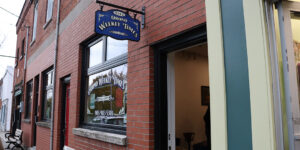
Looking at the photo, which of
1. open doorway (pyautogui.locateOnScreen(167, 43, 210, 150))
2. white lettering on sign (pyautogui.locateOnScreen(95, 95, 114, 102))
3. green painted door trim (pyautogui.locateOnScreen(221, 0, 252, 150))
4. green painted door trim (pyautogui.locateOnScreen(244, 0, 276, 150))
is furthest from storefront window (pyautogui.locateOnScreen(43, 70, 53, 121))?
green painted door trim (pyautogui.locateOnScreen(244, 0, 276, 150))

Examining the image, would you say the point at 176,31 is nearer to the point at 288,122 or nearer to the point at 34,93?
the point at 288,122

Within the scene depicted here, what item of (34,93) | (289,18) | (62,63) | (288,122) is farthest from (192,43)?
(34,93)

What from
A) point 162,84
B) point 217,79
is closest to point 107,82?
point 162,84

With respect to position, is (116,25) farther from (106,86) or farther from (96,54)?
(96,54)

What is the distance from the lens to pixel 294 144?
1.75 metres

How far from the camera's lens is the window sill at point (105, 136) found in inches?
147

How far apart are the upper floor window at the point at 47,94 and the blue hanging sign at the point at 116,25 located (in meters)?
6.03

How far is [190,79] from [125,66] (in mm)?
2384

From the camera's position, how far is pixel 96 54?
5.48 metres

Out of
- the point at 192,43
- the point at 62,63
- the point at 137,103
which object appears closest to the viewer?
the point at 192,43

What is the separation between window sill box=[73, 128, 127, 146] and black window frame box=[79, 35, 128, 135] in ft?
0.49

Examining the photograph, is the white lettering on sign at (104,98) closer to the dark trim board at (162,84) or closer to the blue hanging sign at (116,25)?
the dark trim board at (162,84)

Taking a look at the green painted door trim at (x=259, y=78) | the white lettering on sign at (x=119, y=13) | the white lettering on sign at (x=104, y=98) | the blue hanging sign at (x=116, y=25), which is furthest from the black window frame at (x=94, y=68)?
the green painted door trim at (x=259, y=78)

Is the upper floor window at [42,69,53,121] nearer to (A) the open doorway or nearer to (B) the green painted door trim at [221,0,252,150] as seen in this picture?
(A) the open doorway
